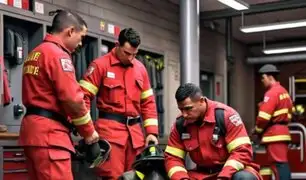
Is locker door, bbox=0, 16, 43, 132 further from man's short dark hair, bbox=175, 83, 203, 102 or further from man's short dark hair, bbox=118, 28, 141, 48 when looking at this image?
man's short dark hair, bbox=175, 83, 203, 102

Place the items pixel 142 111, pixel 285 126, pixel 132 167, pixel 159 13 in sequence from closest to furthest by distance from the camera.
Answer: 1. pixel 132 167
2. pixel 142 111
3. pixel 285 126
4. pixel 159 13

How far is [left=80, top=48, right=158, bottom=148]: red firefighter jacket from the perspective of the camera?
170 inches

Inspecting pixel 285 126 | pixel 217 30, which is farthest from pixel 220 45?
pixel 285 126

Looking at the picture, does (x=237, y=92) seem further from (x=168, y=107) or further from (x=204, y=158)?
(x=204, y=158)

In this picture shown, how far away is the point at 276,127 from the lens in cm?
679

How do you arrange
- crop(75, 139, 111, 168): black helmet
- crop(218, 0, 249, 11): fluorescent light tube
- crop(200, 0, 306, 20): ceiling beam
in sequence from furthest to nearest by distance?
crop(200, 0, 306, 20): ceiling beam → crop(218, 0, 249, 11): fluorescent light tube → crop(75, 139, 111, 168): black helmet

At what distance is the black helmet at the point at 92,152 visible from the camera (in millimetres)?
3547

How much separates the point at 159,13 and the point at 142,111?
3835 millimetres

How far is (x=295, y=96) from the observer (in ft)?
41.6

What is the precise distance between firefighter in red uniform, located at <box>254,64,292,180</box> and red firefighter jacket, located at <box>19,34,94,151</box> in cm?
386

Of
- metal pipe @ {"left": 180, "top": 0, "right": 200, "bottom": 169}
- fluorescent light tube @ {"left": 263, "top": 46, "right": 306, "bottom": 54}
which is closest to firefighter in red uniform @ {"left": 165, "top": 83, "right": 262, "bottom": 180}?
metal pipe @ {"left": 180, "top": 0, "right": 200, "bottom": 169}

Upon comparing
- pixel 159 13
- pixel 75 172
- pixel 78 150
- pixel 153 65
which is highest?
pixel 159 13

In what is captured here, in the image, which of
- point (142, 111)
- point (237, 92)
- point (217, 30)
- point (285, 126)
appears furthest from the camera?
point (237, 92)

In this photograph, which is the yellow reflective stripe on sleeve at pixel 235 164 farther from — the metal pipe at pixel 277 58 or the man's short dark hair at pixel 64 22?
A: the metal pipe at pixel 277 58
